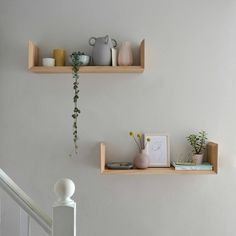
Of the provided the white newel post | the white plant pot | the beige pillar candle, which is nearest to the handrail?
the white newel post

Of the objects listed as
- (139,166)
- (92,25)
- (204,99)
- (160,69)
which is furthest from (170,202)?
(92,25)

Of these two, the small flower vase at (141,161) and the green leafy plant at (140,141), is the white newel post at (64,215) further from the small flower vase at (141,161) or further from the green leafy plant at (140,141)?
the green leafy plant at (140,141)

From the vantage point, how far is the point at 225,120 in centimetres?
268

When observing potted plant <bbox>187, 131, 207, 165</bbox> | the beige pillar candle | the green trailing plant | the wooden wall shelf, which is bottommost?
the wooden wall shelf

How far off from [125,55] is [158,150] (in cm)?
73

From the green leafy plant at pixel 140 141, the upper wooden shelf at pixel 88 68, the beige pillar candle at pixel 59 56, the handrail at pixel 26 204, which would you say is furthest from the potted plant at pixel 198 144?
the handrail at pixel 26 204

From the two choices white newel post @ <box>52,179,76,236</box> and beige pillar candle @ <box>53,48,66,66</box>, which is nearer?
white newel post @ <box>52,179,76,236</box>

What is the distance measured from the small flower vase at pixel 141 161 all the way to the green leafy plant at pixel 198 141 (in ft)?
1.18

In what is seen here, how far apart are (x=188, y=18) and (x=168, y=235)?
5.30ft

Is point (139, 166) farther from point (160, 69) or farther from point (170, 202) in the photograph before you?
point (160, 69)

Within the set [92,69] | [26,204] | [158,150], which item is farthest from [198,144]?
[26,204]

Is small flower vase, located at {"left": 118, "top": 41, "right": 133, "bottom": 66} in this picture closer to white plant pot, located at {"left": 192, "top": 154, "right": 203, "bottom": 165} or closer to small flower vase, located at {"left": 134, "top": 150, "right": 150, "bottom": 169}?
small flower vase, located at {"left": 134, "top": 150, "right": 150, "bottom": 169}

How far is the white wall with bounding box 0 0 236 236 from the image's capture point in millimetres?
2660

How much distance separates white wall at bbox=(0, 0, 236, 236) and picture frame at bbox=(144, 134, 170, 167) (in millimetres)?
66
